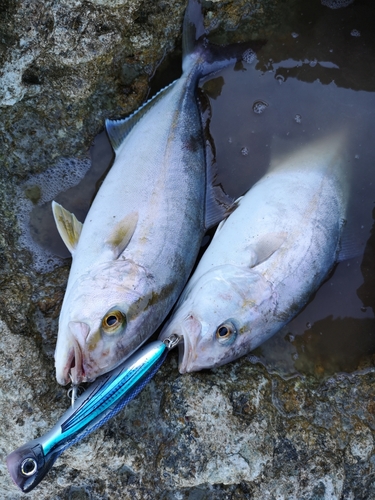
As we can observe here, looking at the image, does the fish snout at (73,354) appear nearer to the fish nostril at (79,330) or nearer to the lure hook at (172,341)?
the fish nostril at (79,330)

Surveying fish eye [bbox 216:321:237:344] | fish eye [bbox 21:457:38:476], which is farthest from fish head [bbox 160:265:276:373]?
fish eye [bbox 21:457:38:476]

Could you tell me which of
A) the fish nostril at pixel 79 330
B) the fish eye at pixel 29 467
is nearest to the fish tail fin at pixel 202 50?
the fish nostril at pixel 79 330

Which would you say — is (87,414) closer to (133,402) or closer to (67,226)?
(133,402)

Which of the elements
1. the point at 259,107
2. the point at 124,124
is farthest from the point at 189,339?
the point at 259,107

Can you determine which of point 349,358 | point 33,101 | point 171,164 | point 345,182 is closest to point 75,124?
point 33,101

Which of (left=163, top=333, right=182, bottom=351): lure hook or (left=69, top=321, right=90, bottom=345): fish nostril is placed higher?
(left=69, top=321, right=90, bottom=345): fish nostril

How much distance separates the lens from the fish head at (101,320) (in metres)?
2.41

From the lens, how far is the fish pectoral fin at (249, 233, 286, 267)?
9.48ft

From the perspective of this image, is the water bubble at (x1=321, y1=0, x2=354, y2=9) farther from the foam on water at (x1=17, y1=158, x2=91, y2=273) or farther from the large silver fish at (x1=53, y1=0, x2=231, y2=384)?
the foam on water at (x1=17, y1=158, x2=91, y2=273)

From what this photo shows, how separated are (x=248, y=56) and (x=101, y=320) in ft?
7.85

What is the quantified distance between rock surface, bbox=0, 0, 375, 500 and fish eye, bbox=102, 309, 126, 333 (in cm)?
64

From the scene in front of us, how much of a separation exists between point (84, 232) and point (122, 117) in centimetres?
99

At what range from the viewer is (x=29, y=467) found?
2256mm

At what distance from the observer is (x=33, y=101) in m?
3.05
